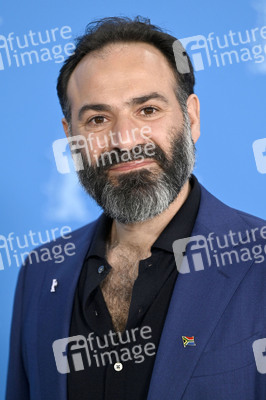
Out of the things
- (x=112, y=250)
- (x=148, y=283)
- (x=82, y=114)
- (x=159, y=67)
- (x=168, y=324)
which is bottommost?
(x=168, y=324)

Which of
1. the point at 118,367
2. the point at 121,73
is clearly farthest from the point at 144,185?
the point at 118,367

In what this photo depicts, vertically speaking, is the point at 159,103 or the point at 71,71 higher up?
the point at 71,71

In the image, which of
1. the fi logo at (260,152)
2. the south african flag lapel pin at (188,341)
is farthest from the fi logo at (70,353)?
the fi logo at (260,152)

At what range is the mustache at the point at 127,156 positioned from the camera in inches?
84.9

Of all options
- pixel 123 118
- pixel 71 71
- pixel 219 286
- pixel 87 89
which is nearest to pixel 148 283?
pixel 219 286

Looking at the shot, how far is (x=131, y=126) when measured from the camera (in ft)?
7.04

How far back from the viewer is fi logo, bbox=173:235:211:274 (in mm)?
1980

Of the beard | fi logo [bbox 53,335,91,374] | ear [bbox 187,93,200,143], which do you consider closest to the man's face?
the beard

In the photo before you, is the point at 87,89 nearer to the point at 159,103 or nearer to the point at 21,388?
the point at 159,103

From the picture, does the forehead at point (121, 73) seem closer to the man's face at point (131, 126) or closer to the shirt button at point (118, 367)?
the man's face at point (131, 126)

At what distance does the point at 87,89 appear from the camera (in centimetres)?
225

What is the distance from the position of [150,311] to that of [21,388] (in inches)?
34.9

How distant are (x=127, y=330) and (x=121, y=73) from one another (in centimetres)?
105

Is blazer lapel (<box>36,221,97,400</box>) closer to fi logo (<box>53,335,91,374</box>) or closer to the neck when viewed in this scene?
fi logo (<box>53,335,91,374</box>)
